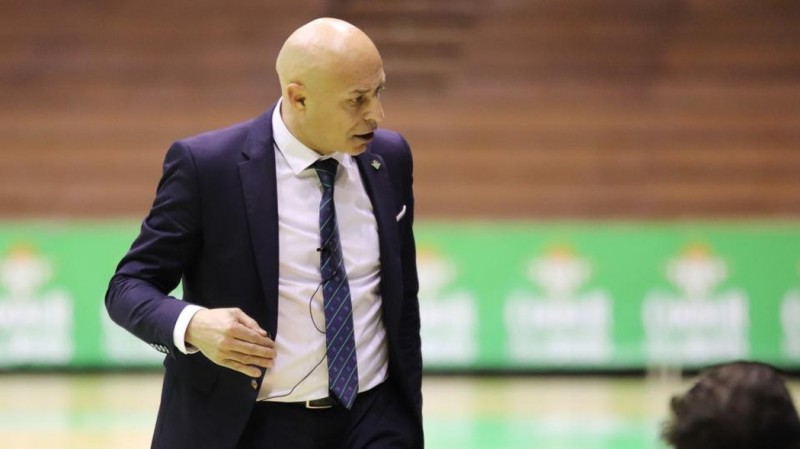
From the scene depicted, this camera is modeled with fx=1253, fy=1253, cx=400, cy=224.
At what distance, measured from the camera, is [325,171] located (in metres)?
3.02

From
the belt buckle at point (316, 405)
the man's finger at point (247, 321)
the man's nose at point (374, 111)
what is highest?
the man's nose at point (374, 111)

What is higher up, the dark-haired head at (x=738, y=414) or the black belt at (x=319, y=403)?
the dark-haired head at (x=738, y=414)

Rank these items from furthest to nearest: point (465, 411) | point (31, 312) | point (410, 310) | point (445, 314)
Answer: point (31, 312) → point (445, 314) → point (465, 411) → point (410, 310)

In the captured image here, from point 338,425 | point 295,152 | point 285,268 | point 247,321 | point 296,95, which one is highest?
point 296,95

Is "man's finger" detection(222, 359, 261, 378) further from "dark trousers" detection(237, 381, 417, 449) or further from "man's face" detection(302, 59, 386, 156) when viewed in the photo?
"man's face" detection(302, 59, 386, 156)

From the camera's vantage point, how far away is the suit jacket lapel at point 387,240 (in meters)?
3.05

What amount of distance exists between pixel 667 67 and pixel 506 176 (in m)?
1.62

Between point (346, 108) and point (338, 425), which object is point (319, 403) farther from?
point (346, 108)

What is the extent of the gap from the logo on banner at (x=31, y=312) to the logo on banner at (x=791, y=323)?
520 centimetres

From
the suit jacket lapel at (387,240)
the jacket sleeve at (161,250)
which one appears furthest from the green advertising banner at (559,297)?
the jacket sleeve at (161,250)

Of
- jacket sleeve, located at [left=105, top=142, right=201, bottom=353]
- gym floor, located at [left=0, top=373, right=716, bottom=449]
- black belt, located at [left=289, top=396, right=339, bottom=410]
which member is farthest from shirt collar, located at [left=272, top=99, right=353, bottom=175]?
gym floor, located at [left=0, top=373, right=716, bottom=449]

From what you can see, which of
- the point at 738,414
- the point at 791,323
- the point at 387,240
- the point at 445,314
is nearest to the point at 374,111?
the point at 387,240

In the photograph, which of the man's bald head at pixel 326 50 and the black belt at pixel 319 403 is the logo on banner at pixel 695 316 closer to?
the black belt at pixel 319 403

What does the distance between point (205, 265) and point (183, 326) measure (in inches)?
8.3
